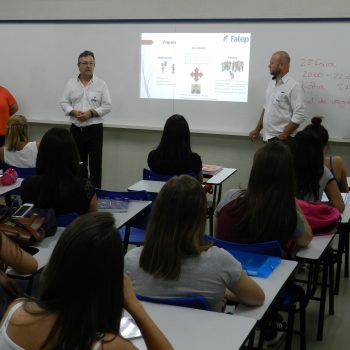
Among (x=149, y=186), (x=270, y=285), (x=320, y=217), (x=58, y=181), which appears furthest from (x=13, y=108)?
(x=270, y=285)

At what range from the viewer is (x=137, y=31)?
6.36 metres

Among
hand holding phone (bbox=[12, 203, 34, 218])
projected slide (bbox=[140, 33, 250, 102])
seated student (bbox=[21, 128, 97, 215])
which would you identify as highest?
projected slide (bbox=[140, 33, 250, 102])

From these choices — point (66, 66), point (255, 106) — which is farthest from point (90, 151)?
point (255, 106)

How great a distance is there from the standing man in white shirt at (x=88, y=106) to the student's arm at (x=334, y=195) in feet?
10.5

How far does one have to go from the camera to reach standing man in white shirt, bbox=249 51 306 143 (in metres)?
5.59

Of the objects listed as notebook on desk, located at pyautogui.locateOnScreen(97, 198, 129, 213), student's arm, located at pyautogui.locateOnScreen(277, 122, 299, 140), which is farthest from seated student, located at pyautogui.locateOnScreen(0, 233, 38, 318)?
student's arm, located at pyautogui.locateOnScreen(277, 122, 299, 140)

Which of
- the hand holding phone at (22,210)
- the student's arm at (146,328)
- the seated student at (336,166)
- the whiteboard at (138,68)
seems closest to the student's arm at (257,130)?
the whiteboard at (138,68)

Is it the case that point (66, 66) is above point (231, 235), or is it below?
above

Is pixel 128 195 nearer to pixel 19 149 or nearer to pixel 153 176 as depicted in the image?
pixel 153 176

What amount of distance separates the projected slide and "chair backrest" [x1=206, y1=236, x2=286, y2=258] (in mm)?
3662

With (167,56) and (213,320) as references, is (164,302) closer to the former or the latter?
(213,320)

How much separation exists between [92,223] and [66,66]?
221 inches

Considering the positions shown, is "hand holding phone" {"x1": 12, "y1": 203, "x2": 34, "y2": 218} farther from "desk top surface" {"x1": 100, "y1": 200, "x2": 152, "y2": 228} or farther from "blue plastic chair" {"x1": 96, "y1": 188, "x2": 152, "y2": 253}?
"blue plastic chair" {"x1": 96, "y1": 188, "x2": 152, "y2": 253}
